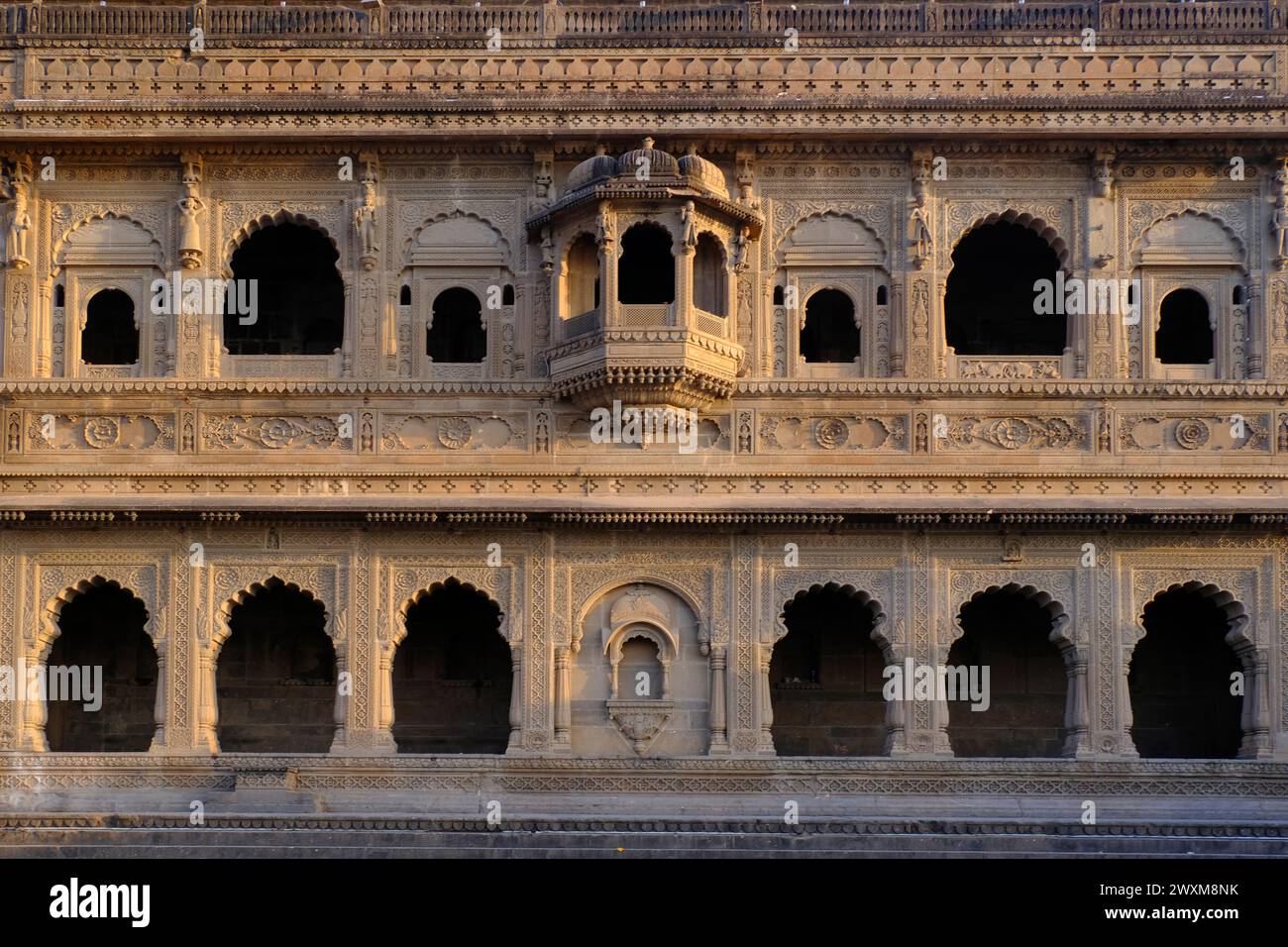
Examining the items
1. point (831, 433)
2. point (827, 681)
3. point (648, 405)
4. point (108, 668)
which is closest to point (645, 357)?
point (648, 405)

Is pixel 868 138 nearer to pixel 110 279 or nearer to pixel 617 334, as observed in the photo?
pixel 617 334

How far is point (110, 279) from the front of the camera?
2031 centimetres

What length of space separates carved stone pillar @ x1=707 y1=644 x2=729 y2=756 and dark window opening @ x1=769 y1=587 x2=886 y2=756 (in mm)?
1449

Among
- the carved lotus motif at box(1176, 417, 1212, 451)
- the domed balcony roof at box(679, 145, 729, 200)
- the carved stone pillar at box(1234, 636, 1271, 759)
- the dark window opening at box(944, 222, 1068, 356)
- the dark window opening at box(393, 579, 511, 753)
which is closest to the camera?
the carved stone pillar at box(1234, 636, 1271, 759)

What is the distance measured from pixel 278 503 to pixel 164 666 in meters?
1.99

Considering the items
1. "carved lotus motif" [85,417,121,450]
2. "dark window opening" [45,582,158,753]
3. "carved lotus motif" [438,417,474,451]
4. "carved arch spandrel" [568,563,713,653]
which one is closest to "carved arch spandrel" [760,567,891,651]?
"carved arch spandrel" [568,563,713,653]

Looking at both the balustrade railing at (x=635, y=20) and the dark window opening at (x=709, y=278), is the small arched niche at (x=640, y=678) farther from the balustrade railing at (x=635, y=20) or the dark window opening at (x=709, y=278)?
the balustrade railing at (x=635, y=20)

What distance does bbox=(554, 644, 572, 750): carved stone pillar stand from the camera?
19.1 meters

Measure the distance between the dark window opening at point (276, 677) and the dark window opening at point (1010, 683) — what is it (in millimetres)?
6705

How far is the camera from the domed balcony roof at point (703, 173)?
19.3 metres

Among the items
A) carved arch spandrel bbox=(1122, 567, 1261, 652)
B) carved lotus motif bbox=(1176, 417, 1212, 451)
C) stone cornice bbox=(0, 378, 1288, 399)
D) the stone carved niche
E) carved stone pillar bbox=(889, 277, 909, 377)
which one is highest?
carved stone pillar bbox=(889, 277, 909, 377)

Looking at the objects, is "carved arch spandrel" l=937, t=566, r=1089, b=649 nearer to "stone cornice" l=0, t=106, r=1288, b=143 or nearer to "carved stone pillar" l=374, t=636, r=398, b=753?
"stone cornice" l=0, t=106, r=1288, b=143

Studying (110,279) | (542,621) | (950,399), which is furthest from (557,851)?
(110,279)

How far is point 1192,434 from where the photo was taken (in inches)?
772
